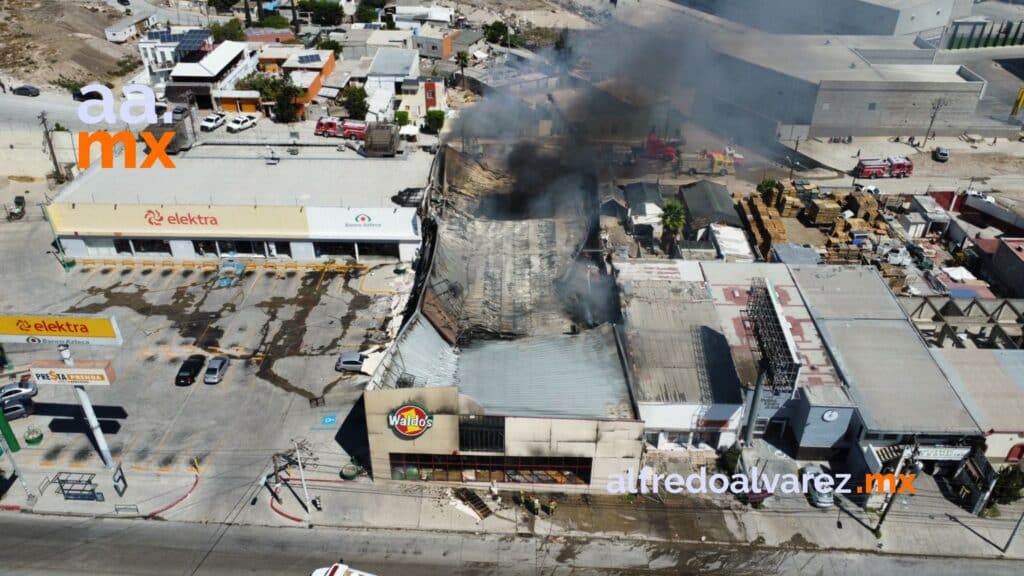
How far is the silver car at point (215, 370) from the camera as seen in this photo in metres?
42.1

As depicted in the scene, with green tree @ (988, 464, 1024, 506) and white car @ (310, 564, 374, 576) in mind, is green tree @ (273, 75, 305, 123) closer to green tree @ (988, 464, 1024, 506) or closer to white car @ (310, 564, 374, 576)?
white car @ (310, 564, 374, 576)

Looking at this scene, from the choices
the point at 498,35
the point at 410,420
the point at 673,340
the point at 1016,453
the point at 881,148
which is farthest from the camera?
the point at 498,35

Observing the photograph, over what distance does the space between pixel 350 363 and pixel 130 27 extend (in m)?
82.2

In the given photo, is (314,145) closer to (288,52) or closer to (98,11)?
(288,52)

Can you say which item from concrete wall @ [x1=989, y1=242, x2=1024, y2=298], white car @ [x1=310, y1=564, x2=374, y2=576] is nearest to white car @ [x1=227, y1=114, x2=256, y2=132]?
white car @ [x1=310, y1=564, x2=374, y2=576]

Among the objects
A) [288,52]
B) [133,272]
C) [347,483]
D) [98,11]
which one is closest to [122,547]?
[347,483]

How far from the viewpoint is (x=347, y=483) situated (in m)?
36.5

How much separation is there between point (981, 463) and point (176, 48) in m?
88.6

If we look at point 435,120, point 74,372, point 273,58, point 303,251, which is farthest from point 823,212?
point 273,58

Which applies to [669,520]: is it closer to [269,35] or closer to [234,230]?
[234,230]
